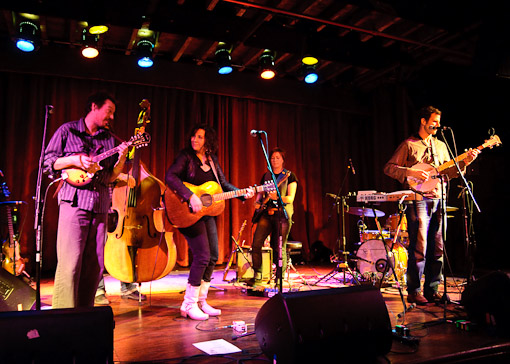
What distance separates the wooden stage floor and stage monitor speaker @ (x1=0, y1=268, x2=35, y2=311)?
81 centimetres

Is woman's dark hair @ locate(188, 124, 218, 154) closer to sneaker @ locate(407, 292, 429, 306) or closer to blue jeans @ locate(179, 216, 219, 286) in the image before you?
blue jeans @ locate(179, 216, 219, 286)

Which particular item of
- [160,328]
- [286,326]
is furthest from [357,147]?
[286,326]

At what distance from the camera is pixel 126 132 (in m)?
7.92

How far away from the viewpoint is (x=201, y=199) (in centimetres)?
389

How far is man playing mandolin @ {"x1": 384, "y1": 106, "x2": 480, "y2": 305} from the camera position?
429cm

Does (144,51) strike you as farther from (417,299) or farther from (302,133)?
(417,299)

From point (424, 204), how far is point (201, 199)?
8.09ft

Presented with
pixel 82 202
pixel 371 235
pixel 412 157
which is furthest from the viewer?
pixel 371 235

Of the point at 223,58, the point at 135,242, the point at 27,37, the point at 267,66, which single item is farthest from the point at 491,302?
the point at 27,37

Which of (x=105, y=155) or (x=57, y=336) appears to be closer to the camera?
(x=57, y=336)

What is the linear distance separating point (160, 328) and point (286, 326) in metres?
1.74

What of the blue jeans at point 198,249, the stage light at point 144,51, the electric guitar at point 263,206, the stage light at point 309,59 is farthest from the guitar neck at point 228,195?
the stage light at point 144,51

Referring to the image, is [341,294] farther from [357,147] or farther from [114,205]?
[357,147]

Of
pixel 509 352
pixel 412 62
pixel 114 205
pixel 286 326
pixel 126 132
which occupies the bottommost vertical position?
pixel 509 352
